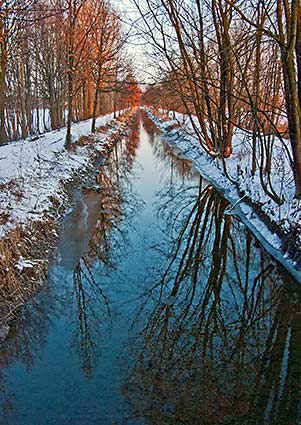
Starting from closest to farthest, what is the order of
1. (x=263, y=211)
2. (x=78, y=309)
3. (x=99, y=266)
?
1. (x=78, y=309)
2. (x=99, y=266)
3. (x=263, y=211)

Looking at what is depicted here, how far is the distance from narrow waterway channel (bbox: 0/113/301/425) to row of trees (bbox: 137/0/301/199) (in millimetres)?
2836

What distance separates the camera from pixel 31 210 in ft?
29.3

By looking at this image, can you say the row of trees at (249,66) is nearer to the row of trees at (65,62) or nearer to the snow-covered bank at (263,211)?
the snow-covered bank at (263,211)

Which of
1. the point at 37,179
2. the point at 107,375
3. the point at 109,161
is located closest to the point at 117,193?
the point at 37,179

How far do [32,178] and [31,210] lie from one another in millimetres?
2774

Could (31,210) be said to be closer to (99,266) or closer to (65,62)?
(99,266)

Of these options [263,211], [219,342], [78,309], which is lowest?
[219,342]

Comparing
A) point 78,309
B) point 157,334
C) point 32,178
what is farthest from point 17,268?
point 32,178

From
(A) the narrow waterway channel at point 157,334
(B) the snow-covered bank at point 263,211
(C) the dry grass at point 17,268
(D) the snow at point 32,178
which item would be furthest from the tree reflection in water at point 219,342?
(D) the snow at point 32,178

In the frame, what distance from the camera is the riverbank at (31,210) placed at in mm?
6504

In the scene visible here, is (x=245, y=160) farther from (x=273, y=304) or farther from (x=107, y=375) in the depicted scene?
(x=107, y=375)

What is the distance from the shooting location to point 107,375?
16.5ft

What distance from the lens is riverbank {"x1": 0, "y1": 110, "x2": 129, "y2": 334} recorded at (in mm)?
6504

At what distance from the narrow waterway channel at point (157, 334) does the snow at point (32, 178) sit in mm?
1073
